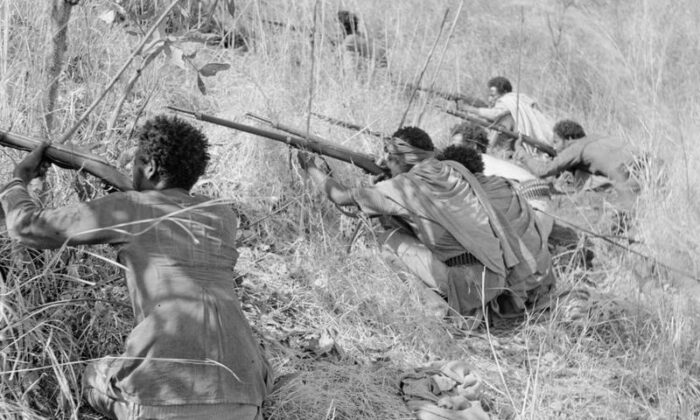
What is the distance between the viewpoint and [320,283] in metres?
5.05

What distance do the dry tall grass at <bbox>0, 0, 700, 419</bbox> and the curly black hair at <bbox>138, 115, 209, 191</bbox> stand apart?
54cm

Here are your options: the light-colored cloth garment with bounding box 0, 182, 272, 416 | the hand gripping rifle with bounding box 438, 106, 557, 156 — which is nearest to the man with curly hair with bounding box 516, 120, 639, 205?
the hand gripping rifle with bounding box 438, 106, 557, 156

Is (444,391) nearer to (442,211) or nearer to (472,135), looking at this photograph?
(442,211)

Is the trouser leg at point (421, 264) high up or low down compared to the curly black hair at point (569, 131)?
up

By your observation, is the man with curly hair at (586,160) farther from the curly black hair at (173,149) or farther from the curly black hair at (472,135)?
the curly black hair at (173,149)

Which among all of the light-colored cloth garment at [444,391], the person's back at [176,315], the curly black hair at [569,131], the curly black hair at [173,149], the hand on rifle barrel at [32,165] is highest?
the curly black hair at [173,149]

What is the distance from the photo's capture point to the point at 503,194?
586 centimetres

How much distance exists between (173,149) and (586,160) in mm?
5007

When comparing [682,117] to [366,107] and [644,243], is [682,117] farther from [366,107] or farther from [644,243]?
[366,107]

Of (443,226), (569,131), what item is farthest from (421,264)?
(569,131)

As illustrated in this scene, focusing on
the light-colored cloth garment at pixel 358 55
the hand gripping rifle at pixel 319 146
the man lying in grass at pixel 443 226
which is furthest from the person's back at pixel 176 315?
the light-colored cloth garment at pixel 358 55

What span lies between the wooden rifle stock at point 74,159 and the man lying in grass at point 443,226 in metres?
1.90

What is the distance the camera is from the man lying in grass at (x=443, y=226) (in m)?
5.38

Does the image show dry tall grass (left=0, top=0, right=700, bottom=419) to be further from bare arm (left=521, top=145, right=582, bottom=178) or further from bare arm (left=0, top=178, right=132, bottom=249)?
bare arm (left=521, top=145, right=582, bottom=178)
